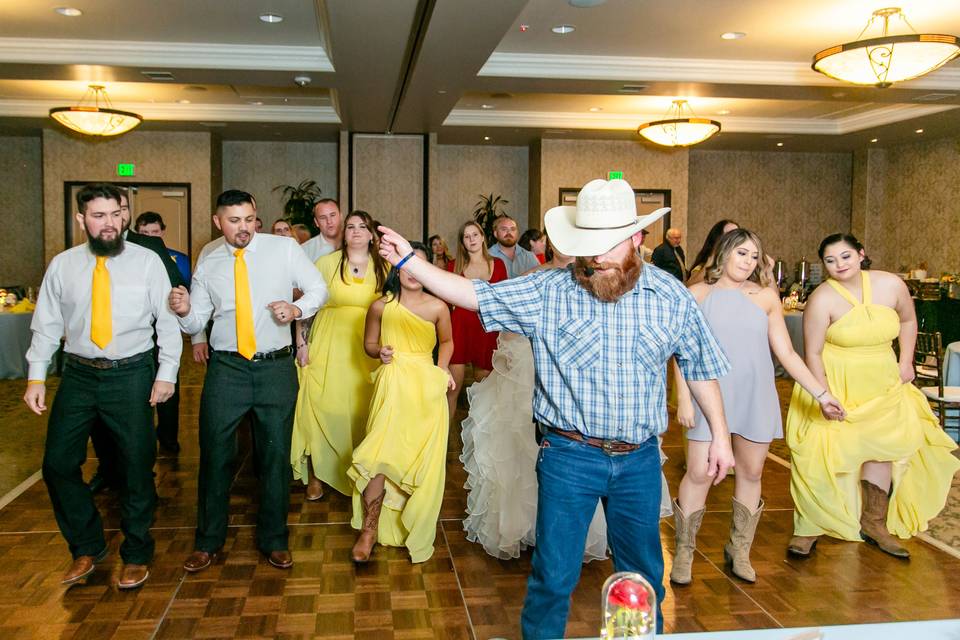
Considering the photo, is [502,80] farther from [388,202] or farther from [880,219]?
[880,219]

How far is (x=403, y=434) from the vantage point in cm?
389

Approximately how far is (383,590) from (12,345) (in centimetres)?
685

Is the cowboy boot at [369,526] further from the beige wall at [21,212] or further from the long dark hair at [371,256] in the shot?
the beige wall at [21,212]

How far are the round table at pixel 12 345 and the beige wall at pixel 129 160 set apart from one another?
161 inches

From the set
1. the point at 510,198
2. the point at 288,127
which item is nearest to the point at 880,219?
the point at 510,198

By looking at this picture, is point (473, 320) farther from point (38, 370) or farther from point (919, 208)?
point (919, 208)

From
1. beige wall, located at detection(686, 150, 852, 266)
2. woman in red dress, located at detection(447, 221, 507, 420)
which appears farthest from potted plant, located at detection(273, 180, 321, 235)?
woman in red dress, located at detection(447, 221, 507, 420)

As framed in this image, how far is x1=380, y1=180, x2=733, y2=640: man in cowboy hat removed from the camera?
231cm

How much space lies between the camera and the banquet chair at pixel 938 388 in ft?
18.6

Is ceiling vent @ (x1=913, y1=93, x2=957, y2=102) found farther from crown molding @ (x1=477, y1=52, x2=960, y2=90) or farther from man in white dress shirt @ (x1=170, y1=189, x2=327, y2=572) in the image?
man in white dress shirt @ (x1=170, y1=189, x2=327, y2=572)

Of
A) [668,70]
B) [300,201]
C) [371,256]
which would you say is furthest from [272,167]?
[371,256]

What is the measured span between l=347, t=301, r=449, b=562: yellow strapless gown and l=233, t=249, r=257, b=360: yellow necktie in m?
0.64

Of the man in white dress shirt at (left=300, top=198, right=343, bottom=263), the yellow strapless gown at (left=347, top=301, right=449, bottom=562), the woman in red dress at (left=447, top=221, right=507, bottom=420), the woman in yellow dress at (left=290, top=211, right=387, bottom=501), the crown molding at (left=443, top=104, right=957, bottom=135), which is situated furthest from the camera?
the crown molding at (left=443, top=104, right=957, bottom=135)

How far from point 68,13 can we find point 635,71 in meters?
5.13
